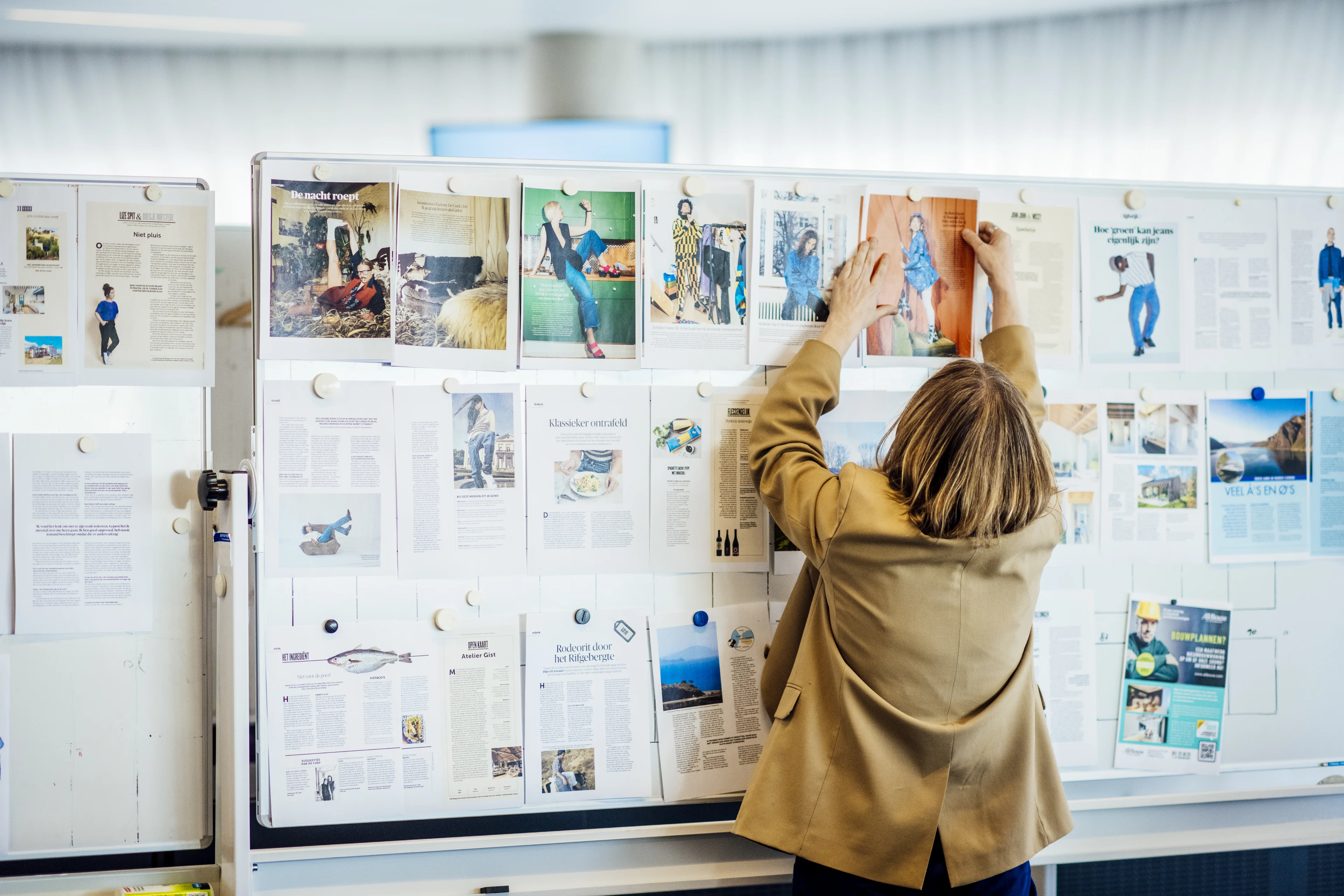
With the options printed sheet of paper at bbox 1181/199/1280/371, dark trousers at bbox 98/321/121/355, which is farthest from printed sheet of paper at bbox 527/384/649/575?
printed sheet of paper at bbox 1181/199/1280/371

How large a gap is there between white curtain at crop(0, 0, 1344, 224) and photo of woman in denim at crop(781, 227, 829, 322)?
0.68m

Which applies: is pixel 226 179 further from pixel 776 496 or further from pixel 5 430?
pixel 776 496

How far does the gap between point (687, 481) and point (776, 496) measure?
0.58 feet

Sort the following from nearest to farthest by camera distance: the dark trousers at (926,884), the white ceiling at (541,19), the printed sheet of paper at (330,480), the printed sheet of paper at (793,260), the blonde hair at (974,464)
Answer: the blonde hair at (974,464) < the dark trousers at (926,884) < the printed sheet of paper at (330,480) < the printed sheet of paper at (793,260) < the white ceiling at (541,19)

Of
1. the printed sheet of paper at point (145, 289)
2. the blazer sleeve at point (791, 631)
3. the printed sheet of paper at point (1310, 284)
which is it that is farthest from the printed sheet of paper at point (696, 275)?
the printed sheet of paper at point (1310, 284)

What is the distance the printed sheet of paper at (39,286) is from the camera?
1286 mm

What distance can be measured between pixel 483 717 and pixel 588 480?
404 millimetres

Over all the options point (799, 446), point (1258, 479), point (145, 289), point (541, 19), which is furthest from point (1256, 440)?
point (145, 289)

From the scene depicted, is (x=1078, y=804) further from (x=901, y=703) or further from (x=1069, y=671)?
(x=901, y=703)

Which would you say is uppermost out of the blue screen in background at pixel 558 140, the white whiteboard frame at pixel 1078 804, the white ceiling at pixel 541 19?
the white ceiling at pixel 541 19

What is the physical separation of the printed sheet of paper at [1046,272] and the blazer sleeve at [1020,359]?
5cm

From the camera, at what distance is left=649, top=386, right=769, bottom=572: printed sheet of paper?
4.51 feet

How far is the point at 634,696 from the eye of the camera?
137cm

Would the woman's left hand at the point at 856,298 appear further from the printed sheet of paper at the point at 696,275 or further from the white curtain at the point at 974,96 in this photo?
the white curtain at the point at 974,96
